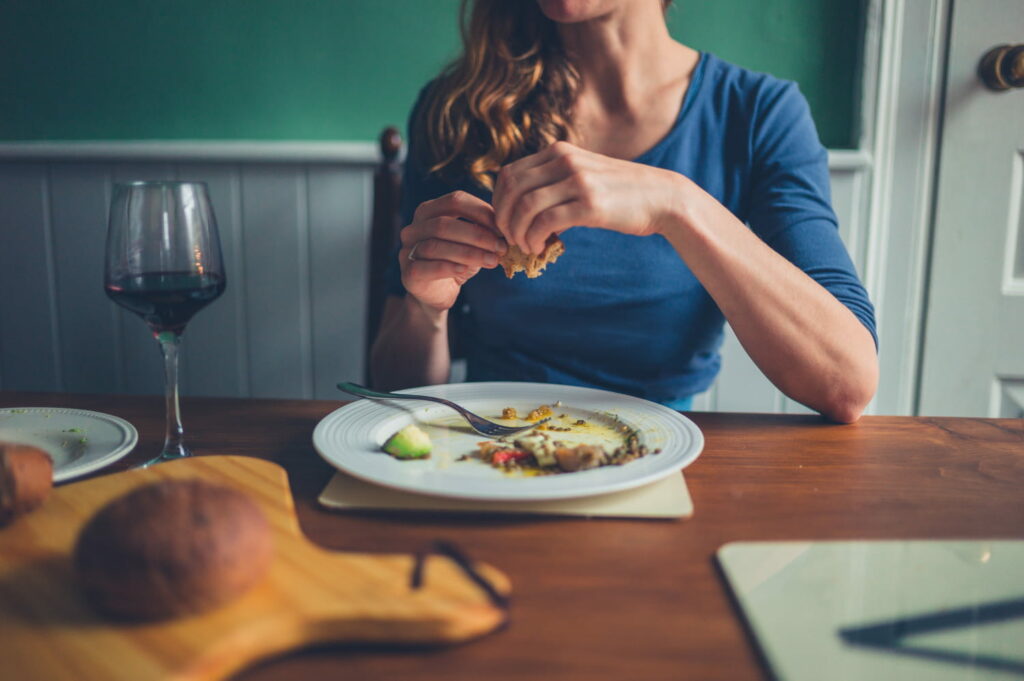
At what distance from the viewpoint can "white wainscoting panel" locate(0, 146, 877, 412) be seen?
1727mm

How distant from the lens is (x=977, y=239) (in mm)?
1703

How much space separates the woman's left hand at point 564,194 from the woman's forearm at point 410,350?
36cm

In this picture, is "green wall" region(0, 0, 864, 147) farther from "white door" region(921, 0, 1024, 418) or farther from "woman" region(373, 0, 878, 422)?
"woman" region(373, 0, 878, 422)

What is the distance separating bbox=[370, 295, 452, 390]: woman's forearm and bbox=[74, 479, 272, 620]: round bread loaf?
2.40 feet

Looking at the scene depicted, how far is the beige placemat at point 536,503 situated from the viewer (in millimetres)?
585

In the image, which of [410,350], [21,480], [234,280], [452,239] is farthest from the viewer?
[234,280]

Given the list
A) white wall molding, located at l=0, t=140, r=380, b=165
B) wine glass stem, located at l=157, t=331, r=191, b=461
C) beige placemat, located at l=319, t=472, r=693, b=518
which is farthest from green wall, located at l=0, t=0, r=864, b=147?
beige placemat, located at l=319, t=472, r=693, b=518

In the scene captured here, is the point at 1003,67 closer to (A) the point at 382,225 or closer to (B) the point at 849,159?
(B) the point at 849,159

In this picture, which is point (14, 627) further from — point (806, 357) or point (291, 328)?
point (291, 328)

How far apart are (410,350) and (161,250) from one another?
22.9 inches

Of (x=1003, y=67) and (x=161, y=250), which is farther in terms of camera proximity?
(x=1003, y=67)

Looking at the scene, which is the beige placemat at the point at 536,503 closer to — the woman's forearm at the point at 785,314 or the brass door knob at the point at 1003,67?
the woman's forearm at the point at 785,314

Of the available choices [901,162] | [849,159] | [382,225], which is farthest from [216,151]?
[901,162]

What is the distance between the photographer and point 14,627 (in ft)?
1.31
